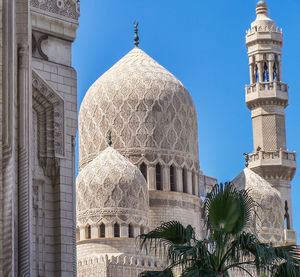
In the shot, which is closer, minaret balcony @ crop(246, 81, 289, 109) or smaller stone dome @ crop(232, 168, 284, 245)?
smaller stone dome @ crop(232, 168, 284, 245)

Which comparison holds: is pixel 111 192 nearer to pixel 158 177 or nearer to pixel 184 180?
pixel 158 177

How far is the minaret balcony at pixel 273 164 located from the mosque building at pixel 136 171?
262 centimetres

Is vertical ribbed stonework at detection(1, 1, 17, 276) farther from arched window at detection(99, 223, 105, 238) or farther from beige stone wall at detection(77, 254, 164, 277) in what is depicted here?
arched window at detection(99, 223, 105, 238)

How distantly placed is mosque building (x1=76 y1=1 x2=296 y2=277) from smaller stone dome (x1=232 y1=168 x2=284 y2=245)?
0.12ft

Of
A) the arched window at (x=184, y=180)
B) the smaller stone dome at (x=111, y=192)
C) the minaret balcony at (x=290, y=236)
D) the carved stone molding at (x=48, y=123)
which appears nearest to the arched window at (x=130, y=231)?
the smaller stone dome at (x=111, y=192)

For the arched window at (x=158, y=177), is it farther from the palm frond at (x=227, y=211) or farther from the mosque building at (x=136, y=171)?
the palm frond at (x=227, y=211)

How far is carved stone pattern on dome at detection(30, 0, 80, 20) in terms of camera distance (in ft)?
60.5

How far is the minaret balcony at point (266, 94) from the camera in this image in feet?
145

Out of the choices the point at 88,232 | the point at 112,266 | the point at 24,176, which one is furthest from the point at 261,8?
the point at 24,176

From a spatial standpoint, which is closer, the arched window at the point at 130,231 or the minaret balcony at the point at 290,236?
the arched window at the point at 130,231

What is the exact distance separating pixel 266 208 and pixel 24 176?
2361 cm

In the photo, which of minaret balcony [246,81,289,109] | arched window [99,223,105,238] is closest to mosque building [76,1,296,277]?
arched window [99,223,105,238]

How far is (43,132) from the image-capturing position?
17.8m

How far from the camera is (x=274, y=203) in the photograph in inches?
1476
